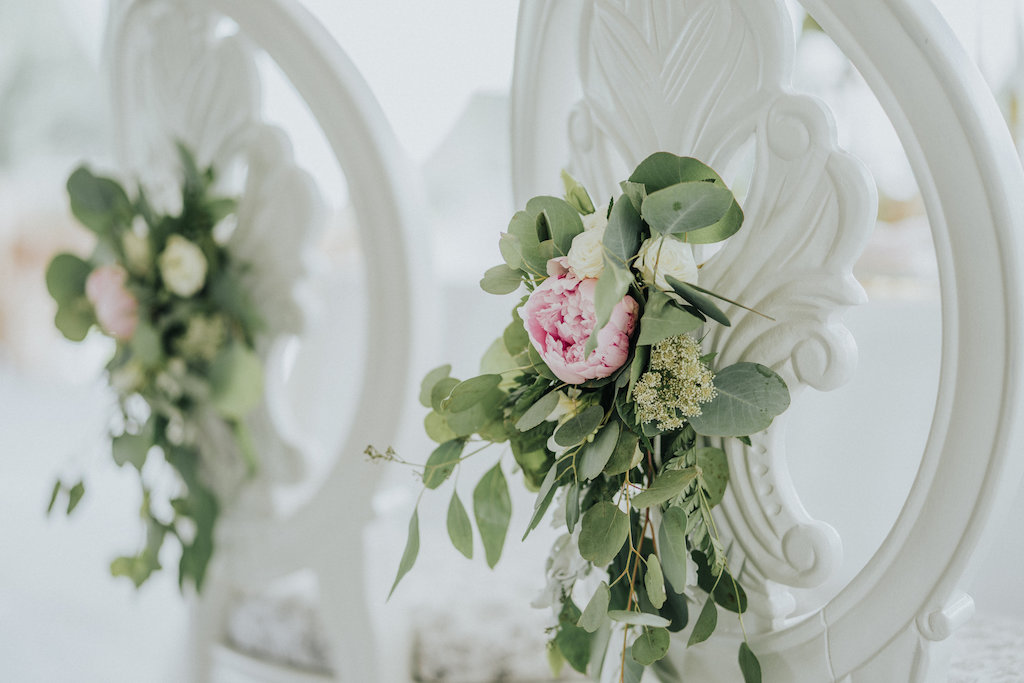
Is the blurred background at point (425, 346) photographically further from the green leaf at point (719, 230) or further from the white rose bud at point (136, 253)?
the green leaf at point (719, 230)

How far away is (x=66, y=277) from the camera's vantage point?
3.56ft

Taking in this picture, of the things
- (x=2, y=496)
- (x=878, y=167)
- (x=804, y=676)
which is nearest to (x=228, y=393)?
(x=804, y=676)

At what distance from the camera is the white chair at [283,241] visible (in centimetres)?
92

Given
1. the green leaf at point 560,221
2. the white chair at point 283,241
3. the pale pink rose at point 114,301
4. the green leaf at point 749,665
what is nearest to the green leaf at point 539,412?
the green leaf at point 560,221

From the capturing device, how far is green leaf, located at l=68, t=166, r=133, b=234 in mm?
1072

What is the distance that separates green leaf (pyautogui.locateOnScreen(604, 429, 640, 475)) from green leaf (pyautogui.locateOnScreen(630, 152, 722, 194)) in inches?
6.7

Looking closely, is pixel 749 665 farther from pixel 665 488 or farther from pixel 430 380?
pixel 430 380

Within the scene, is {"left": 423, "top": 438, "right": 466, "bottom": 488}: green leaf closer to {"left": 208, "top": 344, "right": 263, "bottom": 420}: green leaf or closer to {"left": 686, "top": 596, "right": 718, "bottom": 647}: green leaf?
{"left": 686, "top": 596, "right": 718, "bottom": 647}: green leaf

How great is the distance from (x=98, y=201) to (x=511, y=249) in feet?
2.40

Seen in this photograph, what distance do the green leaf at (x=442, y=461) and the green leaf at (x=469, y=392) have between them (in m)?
0.04

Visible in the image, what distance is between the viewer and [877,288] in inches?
54.5

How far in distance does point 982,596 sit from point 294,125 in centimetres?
137

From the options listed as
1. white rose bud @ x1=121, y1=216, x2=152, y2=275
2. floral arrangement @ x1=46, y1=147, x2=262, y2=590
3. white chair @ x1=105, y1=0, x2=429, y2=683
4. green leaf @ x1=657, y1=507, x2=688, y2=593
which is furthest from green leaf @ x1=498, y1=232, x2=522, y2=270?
white rose bud @ x1=121, y1=216, x2=152, y2=275

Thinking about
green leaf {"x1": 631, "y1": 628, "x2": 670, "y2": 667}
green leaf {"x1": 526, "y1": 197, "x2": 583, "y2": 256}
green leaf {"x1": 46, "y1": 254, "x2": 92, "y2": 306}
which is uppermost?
green leaf {"x1": 526, "y1": 197, "x2": 583, "y2": 256}
